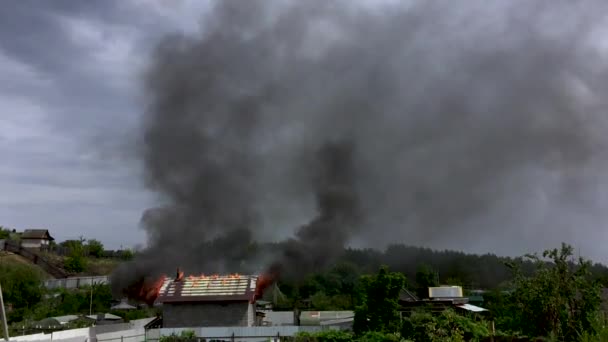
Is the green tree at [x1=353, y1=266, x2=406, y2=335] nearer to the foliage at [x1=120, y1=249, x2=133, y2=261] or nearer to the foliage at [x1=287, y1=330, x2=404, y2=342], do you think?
the foliage at [x1=287, y1=330, x2=404, y2=342]

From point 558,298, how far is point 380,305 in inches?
378

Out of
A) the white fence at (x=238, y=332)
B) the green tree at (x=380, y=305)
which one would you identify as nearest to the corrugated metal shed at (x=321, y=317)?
the green tree at (x=380, y=305)

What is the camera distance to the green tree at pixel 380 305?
31703mm

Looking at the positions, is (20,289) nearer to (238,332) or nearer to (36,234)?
(238,332)

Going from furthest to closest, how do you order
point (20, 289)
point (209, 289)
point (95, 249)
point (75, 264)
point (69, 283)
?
point (95, 249), point (75, 264), point (69, 283), point (20, 289), point (209, 289)

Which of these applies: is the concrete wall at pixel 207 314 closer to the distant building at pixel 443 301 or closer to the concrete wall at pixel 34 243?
the distant building at pixel 443 301

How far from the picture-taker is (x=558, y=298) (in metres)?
28.5

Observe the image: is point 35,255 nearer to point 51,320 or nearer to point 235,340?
point 51,320

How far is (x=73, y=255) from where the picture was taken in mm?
92062

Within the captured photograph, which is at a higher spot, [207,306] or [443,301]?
[207,306]

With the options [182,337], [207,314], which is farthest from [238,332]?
[207,314]

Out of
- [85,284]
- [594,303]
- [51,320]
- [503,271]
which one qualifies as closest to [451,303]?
[594,303]

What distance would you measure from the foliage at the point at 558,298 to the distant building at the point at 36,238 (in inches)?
3833

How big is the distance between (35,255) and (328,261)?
5333 centimetres
